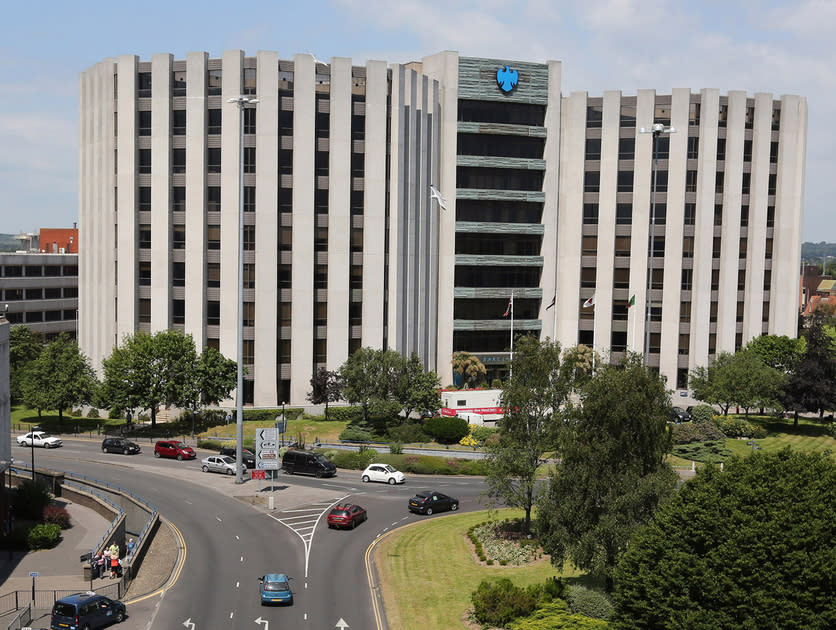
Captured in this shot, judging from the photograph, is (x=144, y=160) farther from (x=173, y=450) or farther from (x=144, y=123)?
(x=173, y=450)

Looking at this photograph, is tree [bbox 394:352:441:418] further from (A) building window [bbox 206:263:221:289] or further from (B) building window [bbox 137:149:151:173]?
(B) building window [bbox 137:149:151:173]

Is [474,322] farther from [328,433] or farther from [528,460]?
[528,460]

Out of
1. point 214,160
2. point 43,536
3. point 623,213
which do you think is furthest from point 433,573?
point 623,213

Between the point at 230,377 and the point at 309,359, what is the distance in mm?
10668

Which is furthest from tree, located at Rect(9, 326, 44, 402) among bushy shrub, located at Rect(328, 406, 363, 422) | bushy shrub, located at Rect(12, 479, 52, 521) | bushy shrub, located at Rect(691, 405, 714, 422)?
bushy shrub, located at Rect(691, 405, 714, 422)

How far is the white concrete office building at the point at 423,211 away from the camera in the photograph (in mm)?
92188

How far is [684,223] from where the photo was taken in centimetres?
10425

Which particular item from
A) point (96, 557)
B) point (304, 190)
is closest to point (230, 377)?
point (304, 190)

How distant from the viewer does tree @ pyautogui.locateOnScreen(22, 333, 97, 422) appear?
85625mm

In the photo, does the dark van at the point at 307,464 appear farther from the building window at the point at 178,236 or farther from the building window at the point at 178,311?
the building window at the point at 178,236

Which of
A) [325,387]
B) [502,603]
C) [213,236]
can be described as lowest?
[502,603]

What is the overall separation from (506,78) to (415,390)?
44115mm

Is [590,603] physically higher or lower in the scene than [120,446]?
higher

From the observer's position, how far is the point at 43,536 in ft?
162
